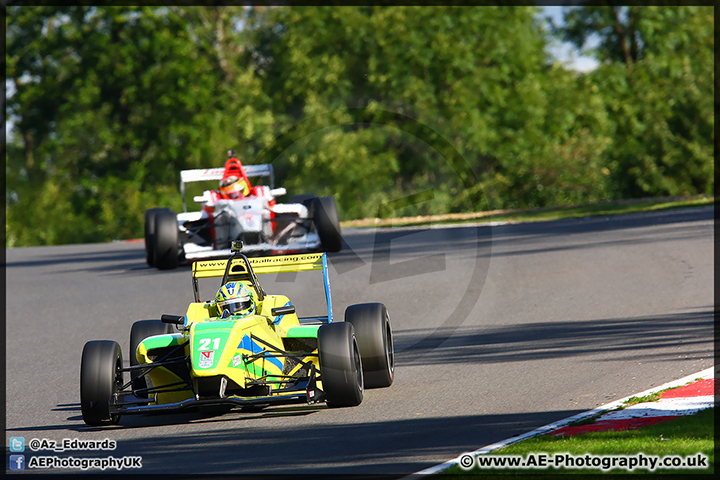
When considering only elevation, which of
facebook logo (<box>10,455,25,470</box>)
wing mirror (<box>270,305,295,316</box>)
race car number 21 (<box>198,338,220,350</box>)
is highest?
wing mirror (<box>270,305,295,316</box>)

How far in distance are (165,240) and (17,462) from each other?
37.9ft

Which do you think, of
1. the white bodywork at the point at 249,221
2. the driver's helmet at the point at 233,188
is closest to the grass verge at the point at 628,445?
the white bodywork at the point at 249,221

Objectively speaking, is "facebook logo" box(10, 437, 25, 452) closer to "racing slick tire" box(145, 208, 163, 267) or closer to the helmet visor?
the helmet visor

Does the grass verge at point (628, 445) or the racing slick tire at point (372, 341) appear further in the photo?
the racing slick tire at point (372, 341)

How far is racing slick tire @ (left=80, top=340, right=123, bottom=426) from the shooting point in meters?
7.09

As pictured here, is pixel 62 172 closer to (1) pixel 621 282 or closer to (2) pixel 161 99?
(2) pixel 161 99

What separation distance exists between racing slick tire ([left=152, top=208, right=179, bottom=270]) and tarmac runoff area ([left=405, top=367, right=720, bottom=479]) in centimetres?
1175

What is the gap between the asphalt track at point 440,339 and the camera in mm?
6449

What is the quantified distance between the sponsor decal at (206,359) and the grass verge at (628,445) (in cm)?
209

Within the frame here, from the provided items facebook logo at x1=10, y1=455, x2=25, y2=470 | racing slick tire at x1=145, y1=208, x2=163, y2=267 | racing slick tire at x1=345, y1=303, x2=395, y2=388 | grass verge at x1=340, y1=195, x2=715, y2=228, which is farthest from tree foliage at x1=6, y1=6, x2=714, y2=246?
facebook logo at x1=10, y1=455, x2=25, y2=470

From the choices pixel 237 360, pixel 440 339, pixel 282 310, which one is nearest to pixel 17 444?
pixel 237 360

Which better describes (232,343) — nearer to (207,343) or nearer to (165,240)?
(207,343)

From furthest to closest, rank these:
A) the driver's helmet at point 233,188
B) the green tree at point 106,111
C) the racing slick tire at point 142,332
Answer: the green tree at point 106,111, the driver's helmet at point 233,188, the racing slick tire at point 142,332

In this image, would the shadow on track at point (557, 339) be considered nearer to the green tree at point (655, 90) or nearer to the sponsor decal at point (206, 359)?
the sponsor decal at point (206, 359)
